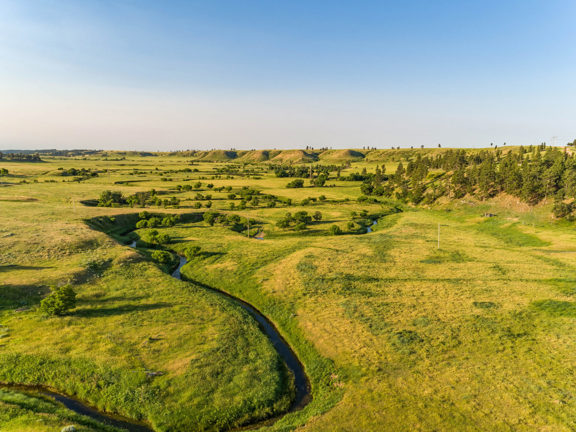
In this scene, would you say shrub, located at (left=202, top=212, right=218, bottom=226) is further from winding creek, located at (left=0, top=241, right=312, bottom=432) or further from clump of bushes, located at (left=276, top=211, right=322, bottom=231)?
winding creek, located at (left=0, top=241, right=312, bottom=432)

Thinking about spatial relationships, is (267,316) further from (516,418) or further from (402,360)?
(516,418)

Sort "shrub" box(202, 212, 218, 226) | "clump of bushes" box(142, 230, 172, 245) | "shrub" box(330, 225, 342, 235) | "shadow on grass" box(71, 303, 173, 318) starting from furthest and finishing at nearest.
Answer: "shrub" box(202, 212, 218, 226) < "shrub" box(330, 225, 342, 235) < "clump of bushes" box(142, 230, 172, 245) < "shadow on grass" box(71, 303, 173, 318)

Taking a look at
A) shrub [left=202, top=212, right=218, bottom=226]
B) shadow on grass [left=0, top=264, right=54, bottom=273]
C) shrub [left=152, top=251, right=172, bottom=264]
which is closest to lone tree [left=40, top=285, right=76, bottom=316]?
shadow on grass [left=0, top=264, right=54, bottom=273]

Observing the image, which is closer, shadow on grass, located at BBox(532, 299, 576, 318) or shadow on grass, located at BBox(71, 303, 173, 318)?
shadow on grass, located at BBox(71, 303, 173, 318)

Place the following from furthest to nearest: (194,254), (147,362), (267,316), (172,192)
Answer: (172,192), (194,254), (267,316), (147,362)

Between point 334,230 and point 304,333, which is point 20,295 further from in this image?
A: point 334,230

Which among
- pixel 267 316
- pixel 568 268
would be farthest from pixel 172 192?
pixel 568 268
